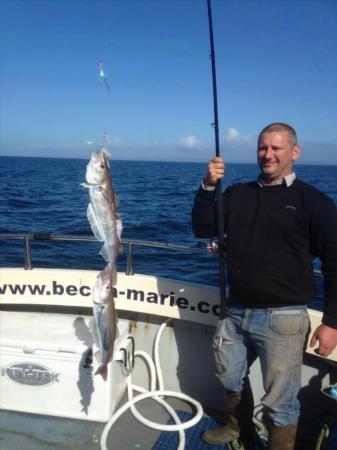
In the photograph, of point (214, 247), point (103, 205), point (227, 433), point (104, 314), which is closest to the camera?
point (103, 205)

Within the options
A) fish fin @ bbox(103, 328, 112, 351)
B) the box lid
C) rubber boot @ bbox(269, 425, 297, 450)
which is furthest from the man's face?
the box lid

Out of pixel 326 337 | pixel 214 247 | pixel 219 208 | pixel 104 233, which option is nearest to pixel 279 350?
pixel 326 337

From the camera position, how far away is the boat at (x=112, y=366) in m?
3.80

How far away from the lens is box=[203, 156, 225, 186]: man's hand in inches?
124

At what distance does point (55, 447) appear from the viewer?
3637mm

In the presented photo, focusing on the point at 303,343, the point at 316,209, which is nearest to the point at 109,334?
the point at 303,343

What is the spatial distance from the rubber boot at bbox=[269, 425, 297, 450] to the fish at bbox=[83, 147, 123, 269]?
1764 millimetres

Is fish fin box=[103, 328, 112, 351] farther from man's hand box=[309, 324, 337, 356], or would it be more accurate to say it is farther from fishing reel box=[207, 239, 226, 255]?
man's hand box=[309, 324, 337, 356]

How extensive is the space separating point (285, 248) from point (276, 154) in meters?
Result: 0.69

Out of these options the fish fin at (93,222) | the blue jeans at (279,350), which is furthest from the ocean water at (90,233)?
the fish fin at (93,222)

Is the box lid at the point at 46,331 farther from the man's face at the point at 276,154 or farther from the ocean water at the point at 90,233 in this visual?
the man's face at the point at 276,154

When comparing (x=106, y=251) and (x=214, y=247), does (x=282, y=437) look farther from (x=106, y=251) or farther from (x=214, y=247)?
(x=106, y=251)

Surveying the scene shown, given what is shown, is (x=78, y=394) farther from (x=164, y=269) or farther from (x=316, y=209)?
(x=164, y=269)

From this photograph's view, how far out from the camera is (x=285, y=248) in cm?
303
